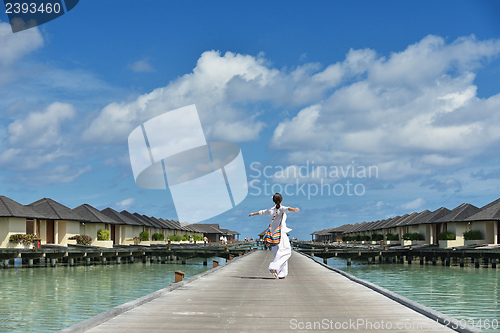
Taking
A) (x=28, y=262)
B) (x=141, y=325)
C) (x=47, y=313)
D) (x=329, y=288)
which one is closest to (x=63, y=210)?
(x=28, y=262)

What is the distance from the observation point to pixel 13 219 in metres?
35.0

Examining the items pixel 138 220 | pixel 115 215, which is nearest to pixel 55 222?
pixel 115 215

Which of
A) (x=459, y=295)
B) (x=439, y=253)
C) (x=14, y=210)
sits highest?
(x=14, y=210)

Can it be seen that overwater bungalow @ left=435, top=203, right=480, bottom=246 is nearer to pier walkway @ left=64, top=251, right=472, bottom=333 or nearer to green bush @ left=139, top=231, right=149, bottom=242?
green bush @ left=139, top=231, right=149, bottom=242

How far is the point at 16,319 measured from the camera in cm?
1332

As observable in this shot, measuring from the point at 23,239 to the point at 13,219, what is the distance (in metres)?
1.73

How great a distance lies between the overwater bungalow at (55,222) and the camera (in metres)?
39.8

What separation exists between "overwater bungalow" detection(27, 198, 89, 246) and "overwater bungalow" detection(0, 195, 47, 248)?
1.17 metres

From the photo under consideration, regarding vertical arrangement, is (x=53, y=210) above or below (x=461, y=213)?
above

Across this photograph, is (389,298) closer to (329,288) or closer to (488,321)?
(329,288)

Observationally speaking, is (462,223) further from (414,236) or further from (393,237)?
(393,237)

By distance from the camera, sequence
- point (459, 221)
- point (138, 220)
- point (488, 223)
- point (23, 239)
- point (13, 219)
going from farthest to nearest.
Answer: point (138, 220), point (459, 221), point (488, 223), point (13, 219), point (23, 239)

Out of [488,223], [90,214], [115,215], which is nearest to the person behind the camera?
[488,223]

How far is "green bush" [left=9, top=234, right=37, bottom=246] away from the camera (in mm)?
34594
